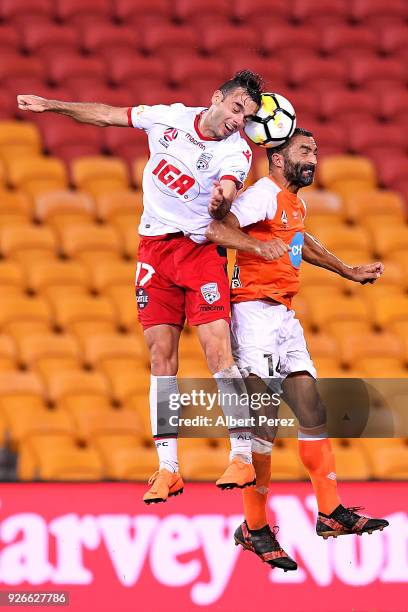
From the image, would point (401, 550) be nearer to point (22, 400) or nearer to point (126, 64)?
point (22, 400)

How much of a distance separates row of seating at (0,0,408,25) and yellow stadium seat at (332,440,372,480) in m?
4.41

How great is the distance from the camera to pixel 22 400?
29.7ft

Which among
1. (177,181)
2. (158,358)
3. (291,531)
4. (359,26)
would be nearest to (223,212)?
(177,181)

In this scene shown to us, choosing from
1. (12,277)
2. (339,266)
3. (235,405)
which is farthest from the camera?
(12,277)

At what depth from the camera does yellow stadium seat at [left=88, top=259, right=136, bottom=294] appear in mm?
9930

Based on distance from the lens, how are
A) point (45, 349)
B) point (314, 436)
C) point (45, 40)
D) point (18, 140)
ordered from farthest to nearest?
point (45, 40), point (18, 140), point (45, 349), point (314, 436)

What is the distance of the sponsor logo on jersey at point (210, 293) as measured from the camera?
608 centimetres

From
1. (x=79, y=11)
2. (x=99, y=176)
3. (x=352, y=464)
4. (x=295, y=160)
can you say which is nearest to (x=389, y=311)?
(x=352, y=464)

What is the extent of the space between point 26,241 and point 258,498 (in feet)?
13.6

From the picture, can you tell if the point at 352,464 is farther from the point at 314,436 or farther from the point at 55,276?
the point at 314,436

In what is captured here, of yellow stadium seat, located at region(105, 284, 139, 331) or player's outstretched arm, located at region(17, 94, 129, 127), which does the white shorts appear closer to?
player's outstretched arm, located at region(17, 94, 129, 127)

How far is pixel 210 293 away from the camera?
6090mm

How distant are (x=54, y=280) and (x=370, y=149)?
297cm

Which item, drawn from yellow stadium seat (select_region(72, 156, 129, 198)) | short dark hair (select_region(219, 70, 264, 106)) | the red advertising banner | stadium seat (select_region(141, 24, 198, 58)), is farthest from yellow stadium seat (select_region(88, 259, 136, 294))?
short dark hair (select_region(219, 70, 264, 106))
